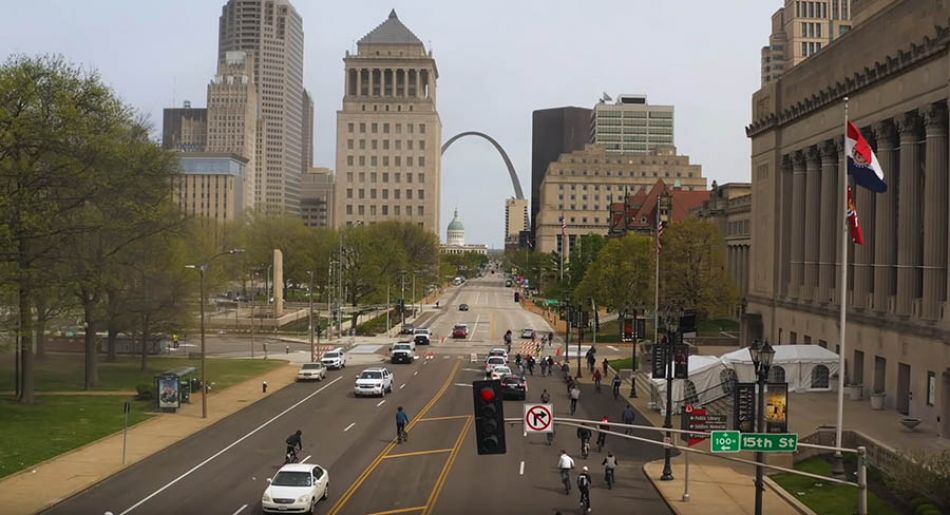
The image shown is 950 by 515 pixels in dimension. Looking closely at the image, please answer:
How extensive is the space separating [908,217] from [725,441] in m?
27.7

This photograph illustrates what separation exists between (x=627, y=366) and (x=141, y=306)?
34.5m

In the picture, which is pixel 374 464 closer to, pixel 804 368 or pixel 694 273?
pixel 804 368

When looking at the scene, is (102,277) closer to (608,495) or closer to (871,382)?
(608,495)

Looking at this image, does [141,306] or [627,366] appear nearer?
[141,306]

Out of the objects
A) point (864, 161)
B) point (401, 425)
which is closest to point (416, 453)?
point (401, 425)

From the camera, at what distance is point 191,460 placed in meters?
35.1

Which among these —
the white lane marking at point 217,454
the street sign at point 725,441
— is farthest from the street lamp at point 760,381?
the white lane marking at point 217,454

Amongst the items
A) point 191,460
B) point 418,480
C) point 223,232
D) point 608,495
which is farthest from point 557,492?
point 223,232

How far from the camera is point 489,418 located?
1820 cm

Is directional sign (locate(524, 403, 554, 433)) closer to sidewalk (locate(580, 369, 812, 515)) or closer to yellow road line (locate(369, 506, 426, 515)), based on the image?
yellow road line (locate(369, 506, 426, 515))

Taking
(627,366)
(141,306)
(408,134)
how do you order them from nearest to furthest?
(141,306) → (627,366) → (408,134)

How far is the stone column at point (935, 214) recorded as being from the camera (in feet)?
130

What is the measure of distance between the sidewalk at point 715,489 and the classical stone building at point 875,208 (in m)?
8.87

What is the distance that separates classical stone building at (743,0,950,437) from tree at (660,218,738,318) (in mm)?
6039
